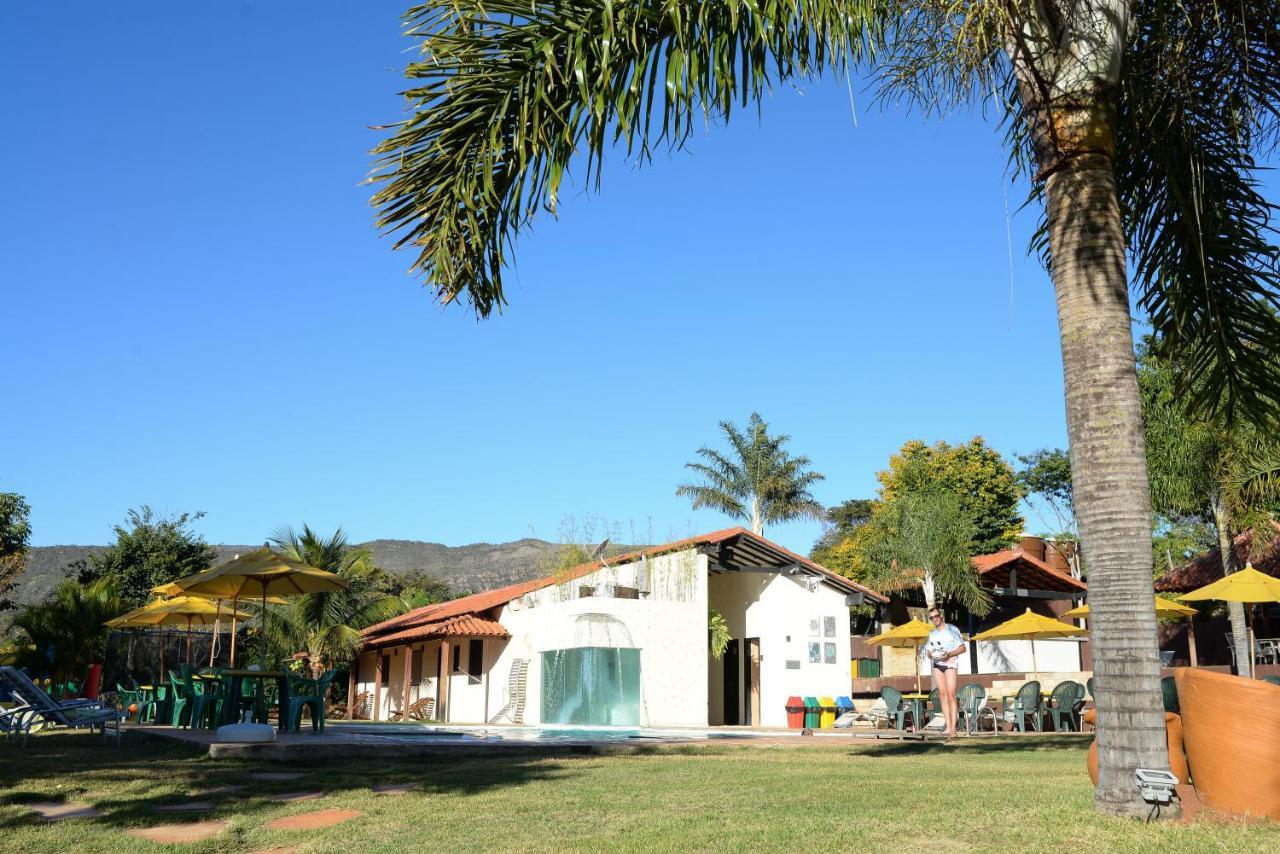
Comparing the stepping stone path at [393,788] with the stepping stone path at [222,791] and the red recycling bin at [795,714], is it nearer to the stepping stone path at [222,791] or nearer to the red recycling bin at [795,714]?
the stepping stone path at [222,791]

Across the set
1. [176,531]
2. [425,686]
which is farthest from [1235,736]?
[176,531]

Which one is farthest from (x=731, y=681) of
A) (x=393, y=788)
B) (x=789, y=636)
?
(x=393, y=788)

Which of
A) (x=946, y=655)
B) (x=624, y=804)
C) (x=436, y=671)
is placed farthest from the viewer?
(x=436, y=671)

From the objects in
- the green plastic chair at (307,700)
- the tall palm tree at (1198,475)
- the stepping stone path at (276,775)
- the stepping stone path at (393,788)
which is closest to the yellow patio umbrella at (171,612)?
the green plastic chair at (307,700)

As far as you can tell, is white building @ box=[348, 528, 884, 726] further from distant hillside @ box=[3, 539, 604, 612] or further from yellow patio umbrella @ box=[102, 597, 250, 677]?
distant hillside @ box=[3, 539, 604, 612]

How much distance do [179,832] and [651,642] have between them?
1934 cm

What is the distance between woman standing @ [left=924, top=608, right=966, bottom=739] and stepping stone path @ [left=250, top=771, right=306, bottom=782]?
23.4 feet

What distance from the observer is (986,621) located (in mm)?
33000

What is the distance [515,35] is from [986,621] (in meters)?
31.0

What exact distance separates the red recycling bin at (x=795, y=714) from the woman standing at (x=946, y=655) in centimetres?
1090

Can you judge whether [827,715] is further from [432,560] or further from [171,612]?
[432,560]

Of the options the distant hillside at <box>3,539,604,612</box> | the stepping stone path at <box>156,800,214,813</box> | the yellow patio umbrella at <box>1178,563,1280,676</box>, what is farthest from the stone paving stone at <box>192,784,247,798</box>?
the distant hillside at <box>3,539,604,612</box>

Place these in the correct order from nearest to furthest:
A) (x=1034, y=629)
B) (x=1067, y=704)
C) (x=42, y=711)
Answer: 1. (x=42, y=711)
2. (x=1067, y=704)
3. (x=1034, y=629)

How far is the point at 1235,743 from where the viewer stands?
4516 mm
